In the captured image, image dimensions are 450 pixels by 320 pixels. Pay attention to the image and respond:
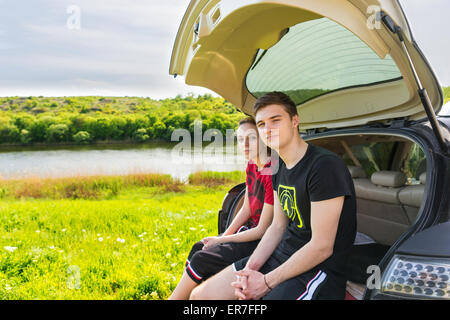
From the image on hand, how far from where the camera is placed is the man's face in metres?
1.84

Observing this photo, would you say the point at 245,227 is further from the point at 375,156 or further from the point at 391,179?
the point at 375,156

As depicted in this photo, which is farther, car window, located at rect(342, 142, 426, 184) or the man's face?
car window, located at rect(342, 142, 426, 184)

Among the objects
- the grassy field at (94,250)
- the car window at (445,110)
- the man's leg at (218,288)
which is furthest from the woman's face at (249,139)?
the grassy field at (94,250)

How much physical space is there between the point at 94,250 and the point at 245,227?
2825 mm

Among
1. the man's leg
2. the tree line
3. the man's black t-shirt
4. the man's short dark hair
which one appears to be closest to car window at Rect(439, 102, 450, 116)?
the man's black t-shirt

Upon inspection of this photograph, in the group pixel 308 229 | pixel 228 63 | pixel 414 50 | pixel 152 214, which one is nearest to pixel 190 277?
pixel 308 229

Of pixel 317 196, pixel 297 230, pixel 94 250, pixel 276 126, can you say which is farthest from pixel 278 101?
pixel 94 250

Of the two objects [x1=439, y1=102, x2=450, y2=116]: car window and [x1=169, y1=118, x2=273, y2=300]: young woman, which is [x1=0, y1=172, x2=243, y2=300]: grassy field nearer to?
[x1=169, y1=118, x2=273, y2=300]: young woman

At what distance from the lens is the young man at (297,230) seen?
1.60 meters

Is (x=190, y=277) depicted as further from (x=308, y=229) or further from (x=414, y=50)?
(x=414, y=50)

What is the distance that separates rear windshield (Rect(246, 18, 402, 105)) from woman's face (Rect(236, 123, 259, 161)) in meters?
0.60

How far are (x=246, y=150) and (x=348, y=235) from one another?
40.9 inches

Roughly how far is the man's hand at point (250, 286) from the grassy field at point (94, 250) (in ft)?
5.53

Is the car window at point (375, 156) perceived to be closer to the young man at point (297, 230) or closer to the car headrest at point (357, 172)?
the car headrest at point (357, 172)
